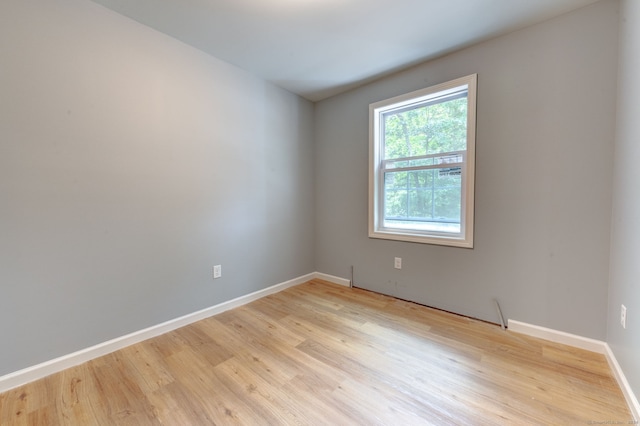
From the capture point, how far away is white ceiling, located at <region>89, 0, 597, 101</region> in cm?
175

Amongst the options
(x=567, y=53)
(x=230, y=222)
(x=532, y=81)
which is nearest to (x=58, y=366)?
(x=230, y=222)

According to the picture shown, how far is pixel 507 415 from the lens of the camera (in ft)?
4.22

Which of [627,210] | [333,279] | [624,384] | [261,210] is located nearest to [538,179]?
[627,210]

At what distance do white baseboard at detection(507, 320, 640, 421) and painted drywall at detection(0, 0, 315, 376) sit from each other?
248cm

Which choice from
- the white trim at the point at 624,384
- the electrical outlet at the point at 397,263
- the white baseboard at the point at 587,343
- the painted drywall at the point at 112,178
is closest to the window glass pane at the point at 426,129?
the electrical outlet at the point at 397,263

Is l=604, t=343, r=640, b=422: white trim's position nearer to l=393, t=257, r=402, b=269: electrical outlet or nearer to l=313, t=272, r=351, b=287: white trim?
l=393, t=257, r=402, b=269: electrical outlet

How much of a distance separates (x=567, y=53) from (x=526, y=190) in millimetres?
994

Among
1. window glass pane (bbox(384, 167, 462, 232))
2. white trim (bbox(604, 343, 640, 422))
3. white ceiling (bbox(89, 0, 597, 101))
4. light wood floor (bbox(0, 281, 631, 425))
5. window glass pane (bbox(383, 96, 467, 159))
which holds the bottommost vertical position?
light wood floor (bbox(0, 281, 631, 425))

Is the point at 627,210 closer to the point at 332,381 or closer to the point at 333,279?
the point at 332,381

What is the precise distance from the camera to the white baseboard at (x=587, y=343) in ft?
4.29

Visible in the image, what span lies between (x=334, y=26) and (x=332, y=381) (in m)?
2.49

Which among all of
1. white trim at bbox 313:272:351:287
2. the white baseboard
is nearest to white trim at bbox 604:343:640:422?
the white baseboard

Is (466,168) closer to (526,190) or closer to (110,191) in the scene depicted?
(526,190)

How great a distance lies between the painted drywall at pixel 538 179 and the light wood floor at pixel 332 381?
35 cm
